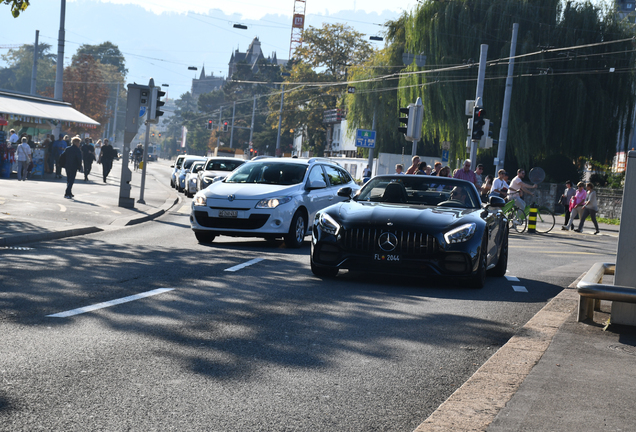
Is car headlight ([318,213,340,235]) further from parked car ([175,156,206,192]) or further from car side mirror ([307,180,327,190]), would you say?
parked car ([175,156,206,192])

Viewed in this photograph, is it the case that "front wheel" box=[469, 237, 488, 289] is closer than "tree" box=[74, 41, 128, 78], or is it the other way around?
"front wheel" box=[469, 237, 488, 289]

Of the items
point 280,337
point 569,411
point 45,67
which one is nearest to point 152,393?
point 280,337

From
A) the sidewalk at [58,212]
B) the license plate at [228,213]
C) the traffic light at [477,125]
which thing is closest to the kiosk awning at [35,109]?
the sidewalk at [58,212]

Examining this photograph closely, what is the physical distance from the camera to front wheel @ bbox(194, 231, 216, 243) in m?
14.3

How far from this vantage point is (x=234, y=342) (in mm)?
6008

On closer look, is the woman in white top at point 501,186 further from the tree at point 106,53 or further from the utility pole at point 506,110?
the tree at point 106,53

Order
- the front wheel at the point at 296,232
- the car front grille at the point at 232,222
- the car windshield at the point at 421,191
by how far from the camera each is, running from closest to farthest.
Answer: the car windshield at the point at 421,191
the car front grille at the point at 232,222
the front wheel at the point at 296,232

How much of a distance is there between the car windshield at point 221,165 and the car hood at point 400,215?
19947 millimetres

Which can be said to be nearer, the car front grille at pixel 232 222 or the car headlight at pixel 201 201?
the car front grille at pixel 232 222

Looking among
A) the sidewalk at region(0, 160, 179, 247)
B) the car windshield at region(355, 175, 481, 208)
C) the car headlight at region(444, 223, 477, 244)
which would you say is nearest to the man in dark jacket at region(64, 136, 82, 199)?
the sidewalk at region(0, 160, 179, 247)

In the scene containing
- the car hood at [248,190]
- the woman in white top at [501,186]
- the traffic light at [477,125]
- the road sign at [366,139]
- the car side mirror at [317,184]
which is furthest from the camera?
the road sign at [366,139]

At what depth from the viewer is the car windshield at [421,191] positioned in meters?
11.0

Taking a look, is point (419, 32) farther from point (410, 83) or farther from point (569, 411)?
point (569, 411)

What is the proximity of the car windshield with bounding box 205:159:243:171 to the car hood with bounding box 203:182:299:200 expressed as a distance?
50.5 feet
